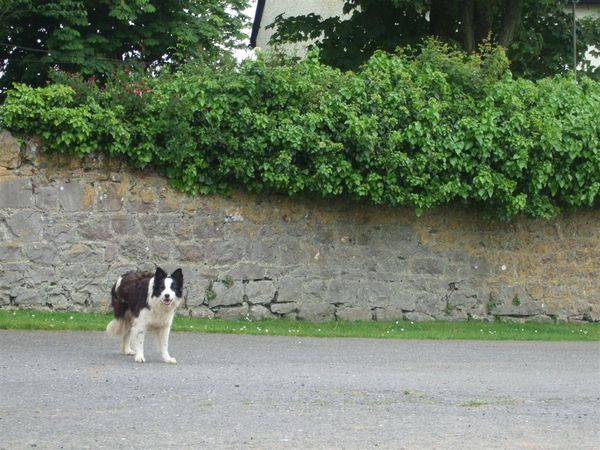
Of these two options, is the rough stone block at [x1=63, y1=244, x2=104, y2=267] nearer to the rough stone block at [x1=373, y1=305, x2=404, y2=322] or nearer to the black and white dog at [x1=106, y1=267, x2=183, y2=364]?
the rough stone block at [x1=373, y1=305, x2=404, y2=322]

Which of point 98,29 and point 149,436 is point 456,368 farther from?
point 98,29

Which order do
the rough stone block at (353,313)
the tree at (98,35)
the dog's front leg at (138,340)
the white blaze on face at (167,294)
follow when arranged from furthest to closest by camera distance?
the tree at (98,35), the rough stone block at (353,313), the dog's front leg at (138,340), the white blaze on face at (167,294)

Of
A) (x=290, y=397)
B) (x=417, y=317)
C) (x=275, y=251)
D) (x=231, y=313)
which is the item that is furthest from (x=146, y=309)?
(x=417, y=317)

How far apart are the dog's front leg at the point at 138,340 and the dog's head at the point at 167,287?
43 centimetres

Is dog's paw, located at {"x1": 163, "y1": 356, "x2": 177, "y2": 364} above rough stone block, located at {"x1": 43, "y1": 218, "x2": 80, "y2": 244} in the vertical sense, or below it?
below

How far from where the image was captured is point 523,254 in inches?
850

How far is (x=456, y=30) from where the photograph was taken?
1054 inches

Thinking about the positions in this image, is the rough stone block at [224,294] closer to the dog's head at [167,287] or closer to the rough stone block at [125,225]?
the rough stone block at [125,225]

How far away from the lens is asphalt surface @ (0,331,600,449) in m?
8.81

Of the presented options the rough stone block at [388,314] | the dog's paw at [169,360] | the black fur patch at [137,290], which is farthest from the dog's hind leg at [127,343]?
the rough stone block at [388,314]

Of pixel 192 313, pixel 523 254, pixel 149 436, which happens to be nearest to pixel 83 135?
pixel 192 313

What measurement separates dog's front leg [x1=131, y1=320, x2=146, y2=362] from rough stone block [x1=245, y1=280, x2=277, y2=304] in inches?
238

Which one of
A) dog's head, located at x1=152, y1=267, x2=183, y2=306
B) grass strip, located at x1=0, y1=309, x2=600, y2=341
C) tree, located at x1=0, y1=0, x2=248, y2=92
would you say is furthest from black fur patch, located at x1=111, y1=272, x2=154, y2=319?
tree, located at x1=0, y1=0, x2=248, y2=92

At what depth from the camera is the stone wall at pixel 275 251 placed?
1912 centimetres
